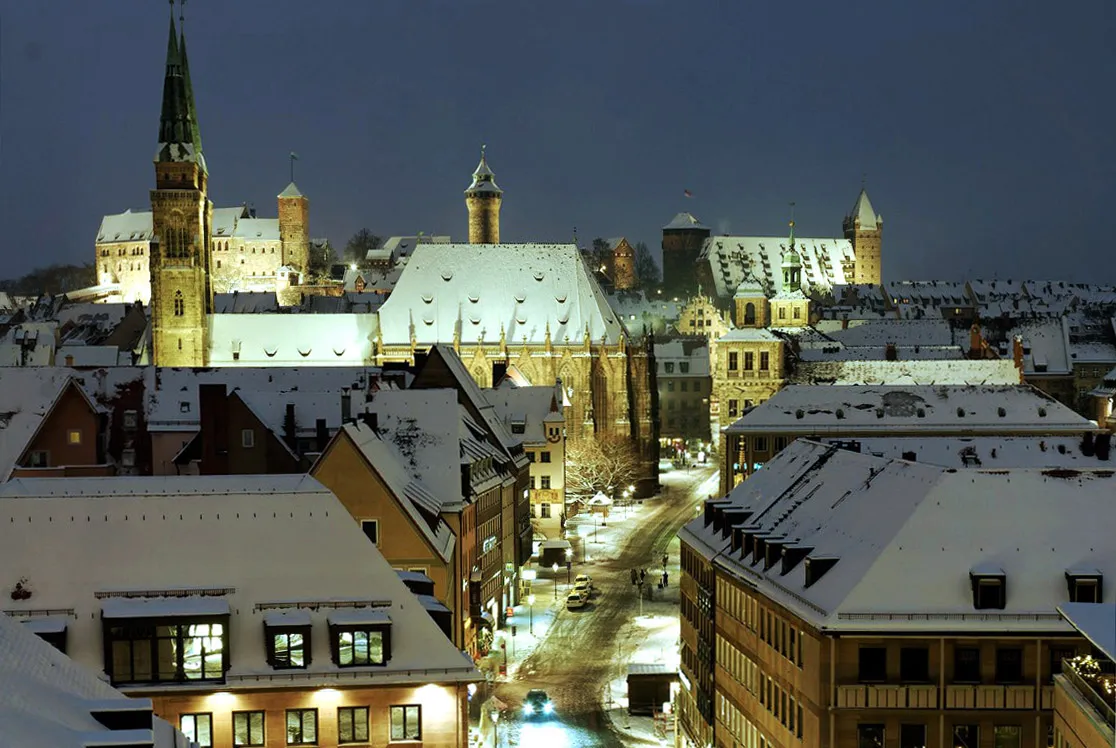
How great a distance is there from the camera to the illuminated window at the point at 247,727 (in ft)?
130

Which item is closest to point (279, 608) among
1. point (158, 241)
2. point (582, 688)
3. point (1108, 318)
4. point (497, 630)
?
point (582, 688)

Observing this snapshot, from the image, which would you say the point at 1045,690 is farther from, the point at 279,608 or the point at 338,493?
the point at 338,493

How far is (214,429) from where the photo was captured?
6912 centimetres

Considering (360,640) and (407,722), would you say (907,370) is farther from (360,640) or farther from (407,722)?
(360,640)

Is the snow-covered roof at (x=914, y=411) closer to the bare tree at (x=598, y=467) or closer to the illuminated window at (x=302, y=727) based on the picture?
the bare tree at (x=598, y=467)

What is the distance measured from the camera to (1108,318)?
177 meters

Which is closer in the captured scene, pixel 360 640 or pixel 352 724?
pixel 360 640

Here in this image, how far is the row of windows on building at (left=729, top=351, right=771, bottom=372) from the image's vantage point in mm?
144500

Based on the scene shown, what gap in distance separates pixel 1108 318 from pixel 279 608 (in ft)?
504

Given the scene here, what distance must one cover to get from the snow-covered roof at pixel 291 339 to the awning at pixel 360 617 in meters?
106

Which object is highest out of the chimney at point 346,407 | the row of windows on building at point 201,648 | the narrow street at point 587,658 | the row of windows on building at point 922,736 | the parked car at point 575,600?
the chimney at point 346,407

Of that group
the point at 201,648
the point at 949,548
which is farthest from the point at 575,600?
the point at 201,648

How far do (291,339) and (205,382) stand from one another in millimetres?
56240

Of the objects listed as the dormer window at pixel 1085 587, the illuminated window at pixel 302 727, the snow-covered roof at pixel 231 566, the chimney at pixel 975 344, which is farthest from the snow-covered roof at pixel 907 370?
the illuminated window at pixel 302 727
